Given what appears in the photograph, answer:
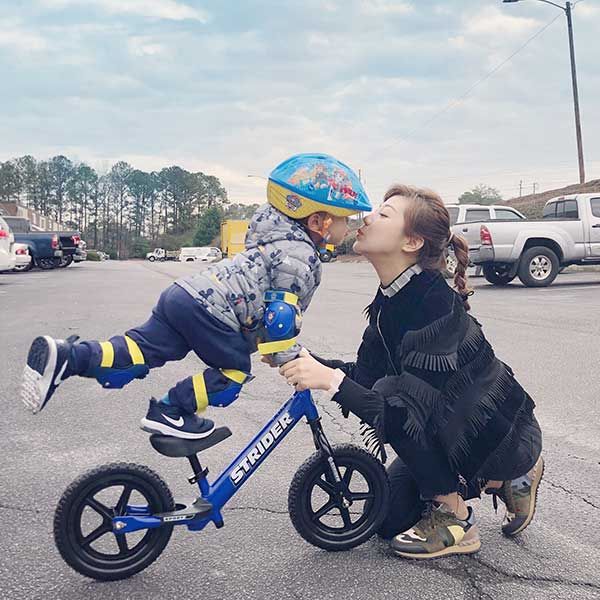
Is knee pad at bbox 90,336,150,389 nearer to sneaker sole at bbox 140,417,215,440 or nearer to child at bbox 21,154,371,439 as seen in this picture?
child at bbox 21,154,371,439

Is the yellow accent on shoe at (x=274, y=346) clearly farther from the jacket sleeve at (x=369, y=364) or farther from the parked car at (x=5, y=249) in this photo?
the parked car at (x=5, y=249)

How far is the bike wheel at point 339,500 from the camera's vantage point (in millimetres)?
2799

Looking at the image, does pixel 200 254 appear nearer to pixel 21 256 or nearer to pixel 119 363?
pixel 21 256

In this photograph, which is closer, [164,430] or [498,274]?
[164,430]

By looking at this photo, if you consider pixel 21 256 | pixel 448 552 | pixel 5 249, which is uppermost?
pixel 5 249

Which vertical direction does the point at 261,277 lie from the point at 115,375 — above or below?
above

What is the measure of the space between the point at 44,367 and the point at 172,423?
1.58 ft

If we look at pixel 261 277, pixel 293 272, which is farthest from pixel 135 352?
pixel 293 272

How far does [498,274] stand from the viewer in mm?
16562

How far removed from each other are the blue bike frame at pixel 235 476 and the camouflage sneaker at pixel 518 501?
88cm

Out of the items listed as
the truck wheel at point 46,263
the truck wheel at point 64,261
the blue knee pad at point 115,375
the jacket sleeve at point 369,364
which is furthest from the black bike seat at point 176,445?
the truck wheel at point 64,261

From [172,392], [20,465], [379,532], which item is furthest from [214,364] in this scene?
[20,465]

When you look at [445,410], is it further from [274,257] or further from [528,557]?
[274,257]

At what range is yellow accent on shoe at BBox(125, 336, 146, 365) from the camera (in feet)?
8.43
